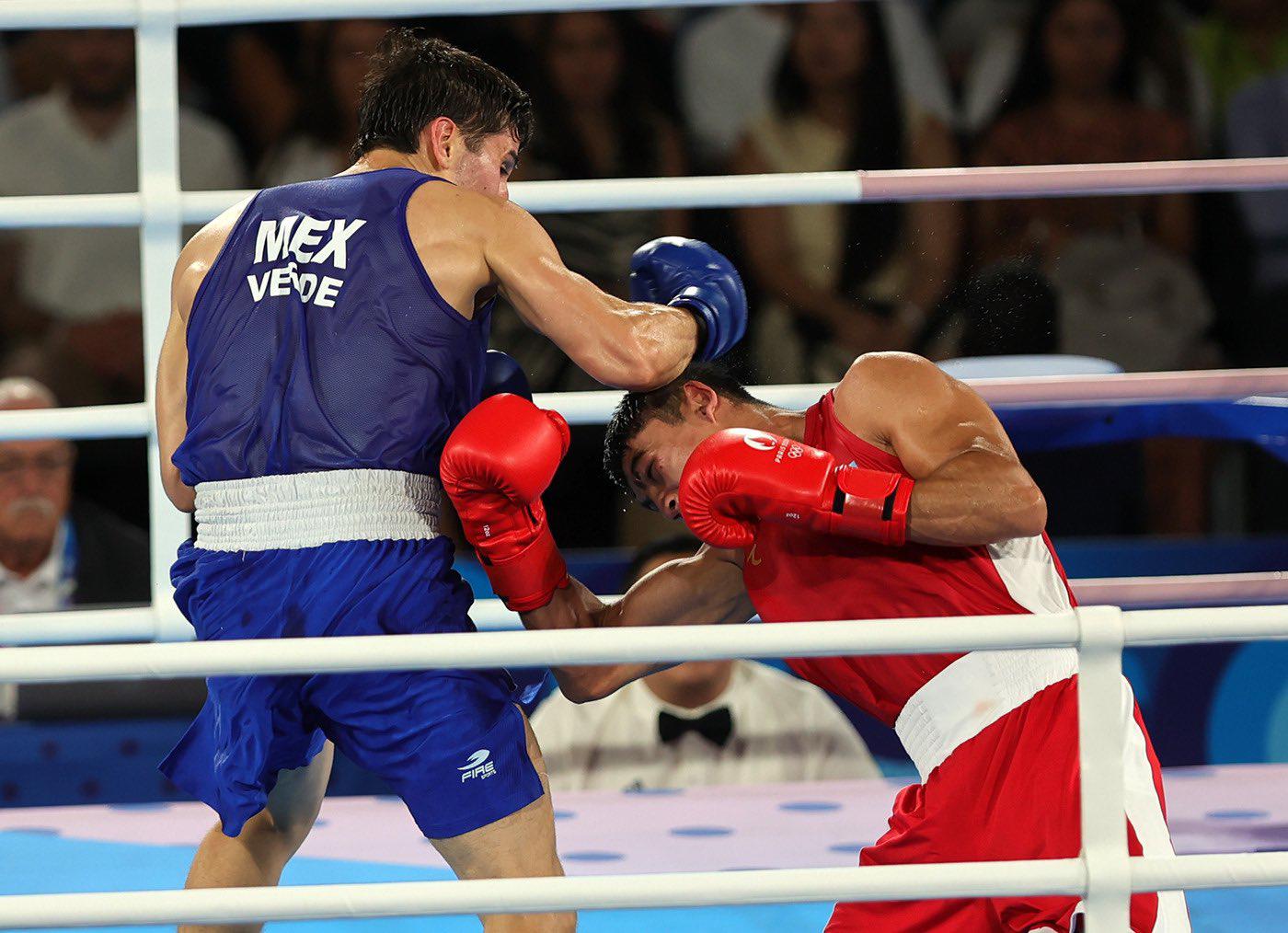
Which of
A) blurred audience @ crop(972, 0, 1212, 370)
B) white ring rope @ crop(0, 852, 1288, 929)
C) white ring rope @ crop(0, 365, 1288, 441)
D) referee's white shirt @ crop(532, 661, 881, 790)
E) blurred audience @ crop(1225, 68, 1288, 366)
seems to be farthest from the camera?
blurred audience @ crop(1225, 68, 1288, 366)

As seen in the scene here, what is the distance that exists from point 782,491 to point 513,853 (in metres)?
0.52

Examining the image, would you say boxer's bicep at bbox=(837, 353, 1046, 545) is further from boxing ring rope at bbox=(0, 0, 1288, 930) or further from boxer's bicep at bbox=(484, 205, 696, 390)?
boxing ring rope at bbox=(0, 0, 1288, 930)

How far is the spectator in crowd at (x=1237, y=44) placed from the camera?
14.6ft

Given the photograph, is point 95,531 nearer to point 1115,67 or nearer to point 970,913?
point 970,913

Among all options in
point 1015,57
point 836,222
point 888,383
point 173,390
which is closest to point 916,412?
point 888,383

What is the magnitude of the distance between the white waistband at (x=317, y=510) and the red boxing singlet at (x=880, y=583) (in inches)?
19.8

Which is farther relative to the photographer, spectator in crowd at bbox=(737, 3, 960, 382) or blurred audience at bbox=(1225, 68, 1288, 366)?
blurred audience at bbox=(1225, 68, 1288, 366)

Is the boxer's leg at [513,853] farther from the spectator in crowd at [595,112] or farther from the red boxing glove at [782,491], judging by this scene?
the spectator in crowd at [595,112]

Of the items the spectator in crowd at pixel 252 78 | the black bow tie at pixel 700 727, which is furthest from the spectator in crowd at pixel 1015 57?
the black bow tie at pixel 700 727

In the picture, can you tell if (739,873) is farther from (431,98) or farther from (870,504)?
(431,98)

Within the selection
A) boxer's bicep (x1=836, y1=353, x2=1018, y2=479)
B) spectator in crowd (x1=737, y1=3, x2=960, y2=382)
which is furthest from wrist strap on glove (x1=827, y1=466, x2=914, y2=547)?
spectator in crowd (x1=737, y1=3, x2=960, y2=382)

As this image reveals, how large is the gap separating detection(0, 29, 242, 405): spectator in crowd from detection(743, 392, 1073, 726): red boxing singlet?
2.71 metres

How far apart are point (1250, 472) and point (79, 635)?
327 centimetres

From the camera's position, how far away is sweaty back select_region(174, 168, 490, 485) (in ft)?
6.15
